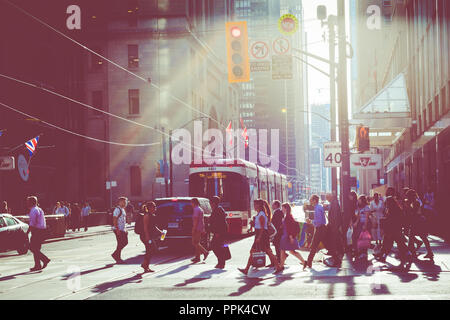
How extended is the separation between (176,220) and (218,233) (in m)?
4.91

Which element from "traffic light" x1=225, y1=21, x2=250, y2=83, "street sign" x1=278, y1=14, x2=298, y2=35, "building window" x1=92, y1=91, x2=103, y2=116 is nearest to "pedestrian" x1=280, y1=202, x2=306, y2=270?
"traffic light" x1=225, y1=21, x2=250, y2=83

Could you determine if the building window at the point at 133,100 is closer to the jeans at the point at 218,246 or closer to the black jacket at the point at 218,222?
the black jacket at the point at 218,222

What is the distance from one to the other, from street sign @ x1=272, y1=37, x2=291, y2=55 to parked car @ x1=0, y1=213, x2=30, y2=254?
11352mm

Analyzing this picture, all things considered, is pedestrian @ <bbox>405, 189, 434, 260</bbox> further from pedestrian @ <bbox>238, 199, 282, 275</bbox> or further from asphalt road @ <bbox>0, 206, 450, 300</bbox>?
pedestrian @ <bbox>238, 199, 282, 275</bbox>

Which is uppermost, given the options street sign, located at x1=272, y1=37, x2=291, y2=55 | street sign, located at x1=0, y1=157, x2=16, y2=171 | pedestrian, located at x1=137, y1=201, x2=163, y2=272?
street sign, located at x1=272, y1=37, x2=291, y2=55

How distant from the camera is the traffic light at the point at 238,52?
51.4 feet

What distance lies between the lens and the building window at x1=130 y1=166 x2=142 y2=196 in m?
63.3

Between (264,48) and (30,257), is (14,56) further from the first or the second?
(264,48)

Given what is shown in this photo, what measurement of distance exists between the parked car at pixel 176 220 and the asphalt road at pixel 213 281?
4.95 feet

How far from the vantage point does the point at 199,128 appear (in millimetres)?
71312

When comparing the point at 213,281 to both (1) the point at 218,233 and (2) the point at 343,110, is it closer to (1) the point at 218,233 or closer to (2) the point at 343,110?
(1) the point at 218,233

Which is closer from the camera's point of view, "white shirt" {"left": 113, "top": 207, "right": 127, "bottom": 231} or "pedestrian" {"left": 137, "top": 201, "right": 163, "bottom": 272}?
"pedestrian" {"left": 137, "top": 201, "right": 163, "bottom": 272}
